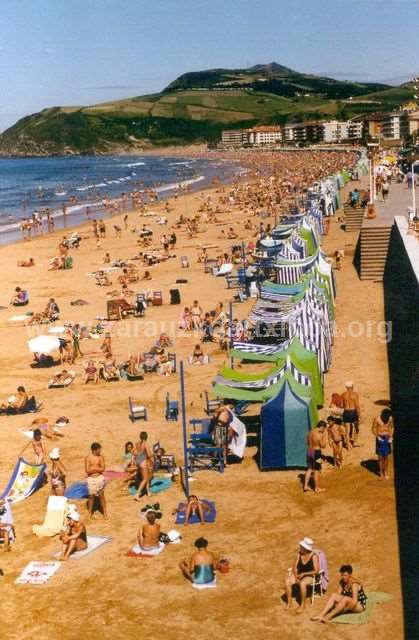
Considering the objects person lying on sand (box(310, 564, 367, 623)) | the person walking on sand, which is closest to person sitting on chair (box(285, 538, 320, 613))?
person lying on sand (box(310, 564, 367, 623))

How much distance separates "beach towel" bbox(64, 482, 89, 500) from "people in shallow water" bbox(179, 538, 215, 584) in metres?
2.92

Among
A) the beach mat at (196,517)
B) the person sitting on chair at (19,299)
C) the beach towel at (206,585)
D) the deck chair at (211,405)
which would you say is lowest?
the beach towel at (206,585)

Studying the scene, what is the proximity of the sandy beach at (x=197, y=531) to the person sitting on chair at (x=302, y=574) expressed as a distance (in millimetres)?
169

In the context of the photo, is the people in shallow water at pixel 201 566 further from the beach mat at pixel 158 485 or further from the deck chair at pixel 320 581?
the beach mat at pixel 158 485

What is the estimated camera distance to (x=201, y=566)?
914 cm

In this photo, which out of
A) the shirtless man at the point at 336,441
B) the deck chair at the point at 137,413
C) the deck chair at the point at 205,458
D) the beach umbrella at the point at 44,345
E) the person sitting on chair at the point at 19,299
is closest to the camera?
the shirtless man at the point at 336,441

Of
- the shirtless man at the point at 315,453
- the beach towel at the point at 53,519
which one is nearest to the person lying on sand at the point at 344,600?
the shirtless man at the point at 315,453

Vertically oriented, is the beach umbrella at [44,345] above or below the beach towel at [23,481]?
above

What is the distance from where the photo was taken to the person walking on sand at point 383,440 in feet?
37.5

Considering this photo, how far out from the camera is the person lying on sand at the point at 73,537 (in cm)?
1000

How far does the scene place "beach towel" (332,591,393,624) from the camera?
325 inches

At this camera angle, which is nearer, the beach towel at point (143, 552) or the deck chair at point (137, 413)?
the beach towel at point (143, 552)

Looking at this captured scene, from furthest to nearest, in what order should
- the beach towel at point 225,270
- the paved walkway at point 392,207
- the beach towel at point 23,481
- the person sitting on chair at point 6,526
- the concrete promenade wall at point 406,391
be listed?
the beach towel at point 225,270, the paved walkway at point 392,207, the beach towel at point 23,481, the person sitting on chair at point 6,526, the concrete promenade wall at point 406,391

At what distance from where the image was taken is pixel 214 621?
27.6 feet
